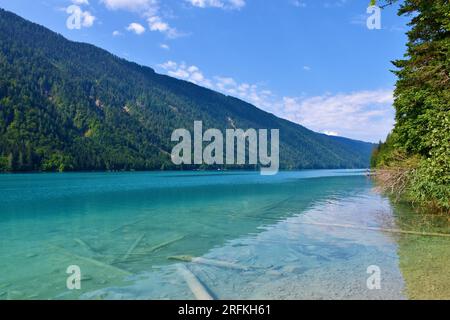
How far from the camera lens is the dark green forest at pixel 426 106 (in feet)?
48.1

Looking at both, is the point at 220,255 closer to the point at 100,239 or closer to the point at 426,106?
the point at 100,239

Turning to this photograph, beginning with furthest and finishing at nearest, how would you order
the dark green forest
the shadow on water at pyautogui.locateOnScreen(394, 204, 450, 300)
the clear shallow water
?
the dark green forest < the clear shallow water < the shadow on water at pyautogui.locateOnScreen(394, 204, 450, 300)

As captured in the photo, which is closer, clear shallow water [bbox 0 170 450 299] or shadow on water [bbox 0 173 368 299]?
clear shallow water [bbox 0 170 450 299]

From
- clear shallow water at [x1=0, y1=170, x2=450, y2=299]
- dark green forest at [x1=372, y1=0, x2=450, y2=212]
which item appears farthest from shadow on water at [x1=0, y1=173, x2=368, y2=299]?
dark green forest at [x1=372, y1=0, x2=450, y2=212]

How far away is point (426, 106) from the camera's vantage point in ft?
59.2

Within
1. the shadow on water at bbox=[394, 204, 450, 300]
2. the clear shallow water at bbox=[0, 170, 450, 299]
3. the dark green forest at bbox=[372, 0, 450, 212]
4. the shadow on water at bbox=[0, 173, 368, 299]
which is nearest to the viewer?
the shadow on water at bbox=[394, 204, 450, 300]

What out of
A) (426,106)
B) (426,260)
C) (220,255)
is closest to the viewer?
(426,260)

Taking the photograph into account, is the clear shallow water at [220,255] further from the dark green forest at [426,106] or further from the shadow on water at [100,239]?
the dark green forest at [426,106]

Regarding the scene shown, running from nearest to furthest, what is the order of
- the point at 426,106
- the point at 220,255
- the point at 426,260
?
the point at 426,260 → the point at 220,255 → the point at 426,106

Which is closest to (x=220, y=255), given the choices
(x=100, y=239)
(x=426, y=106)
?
(x=100, y=239)

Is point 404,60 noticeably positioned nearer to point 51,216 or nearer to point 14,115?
point 51,216

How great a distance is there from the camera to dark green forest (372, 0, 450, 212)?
14.7 metres

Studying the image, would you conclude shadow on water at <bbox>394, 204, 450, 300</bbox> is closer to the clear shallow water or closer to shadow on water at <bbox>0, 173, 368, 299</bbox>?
the clear shallow water
